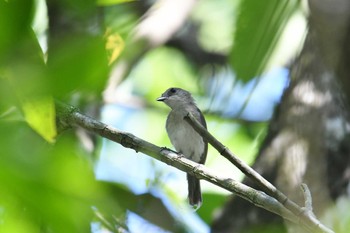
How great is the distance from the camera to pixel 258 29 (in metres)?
0.68

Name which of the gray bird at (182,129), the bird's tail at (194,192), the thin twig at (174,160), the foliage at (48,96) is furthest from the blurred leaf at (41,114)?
the gray bird at (182,129)

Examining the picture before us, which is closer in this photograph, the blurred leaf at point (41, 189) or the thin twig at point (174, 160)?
the blurred leaf at point (41, 189)

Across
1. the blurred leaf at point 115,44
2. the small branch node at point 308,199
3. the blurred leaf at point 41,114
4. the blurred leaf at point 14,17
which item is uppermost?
the blurred leaf at point 14,17

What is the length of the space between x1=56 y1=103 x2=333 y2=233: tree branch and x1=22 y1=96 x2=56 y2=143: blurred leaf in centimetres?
88

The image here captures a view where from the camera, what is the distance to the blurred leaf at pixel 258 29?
2.14 feet

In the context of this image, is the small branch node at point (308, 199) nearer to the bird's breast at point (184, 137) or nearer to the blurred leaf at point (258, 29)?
the blurred leaf at point (258, 29)

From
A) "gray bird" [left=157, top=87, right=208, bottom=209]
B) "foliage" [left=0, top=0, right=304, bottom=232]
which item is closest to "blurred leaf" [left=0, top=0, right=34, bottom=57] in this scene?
"foliage" [left=0, top=0, right=304, bottom=232]

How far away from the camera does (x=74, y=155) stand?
75cm

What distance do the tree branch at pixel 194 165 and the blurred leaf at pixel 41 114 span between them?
0.88m

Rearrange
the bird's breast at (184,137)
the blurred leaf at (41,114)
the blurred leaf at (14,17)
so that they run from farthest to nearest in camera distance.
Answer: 1. the bird's breast at (184,137)
2. the blurred leaf at (41,114)
3. the blurred leaf at (14,17)

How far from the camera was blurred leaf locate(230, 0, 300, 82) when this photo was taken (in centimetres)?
65

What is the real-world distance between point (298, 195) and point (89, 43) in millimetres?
2551

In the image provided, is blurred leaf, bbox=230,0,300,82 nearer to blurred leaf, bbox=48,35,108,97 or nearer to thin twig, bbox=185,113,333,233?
blurred leaf, bbox=48,35,108,97

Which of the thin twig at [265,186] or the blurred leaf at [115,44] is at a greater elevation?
the blurred leaf at [115,44]
